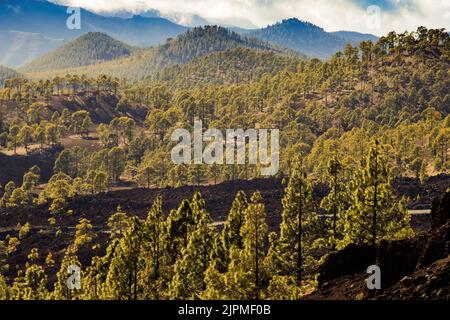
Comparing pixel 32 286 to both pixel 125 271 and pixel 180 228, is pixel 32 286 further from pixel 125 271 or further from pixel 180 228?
pixel 180 228

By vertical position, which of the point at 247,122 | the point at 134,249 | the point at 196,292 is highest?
the point at 247,122

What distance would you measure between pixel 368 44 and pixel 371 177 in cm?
16135

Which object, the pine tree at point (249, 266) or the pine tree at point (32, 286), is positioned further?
the pine tree at point (32, 286)

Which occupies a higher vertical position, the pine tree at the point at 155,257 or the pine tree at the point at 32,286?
the pine tree at the point at 155,257

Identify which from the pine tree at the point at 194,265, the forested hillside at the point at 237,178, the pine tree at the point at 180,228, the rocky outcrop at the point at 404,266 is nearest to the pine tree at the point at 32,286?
the forested hillside at the point at 237,178

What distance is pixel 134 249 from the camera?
1458 inches

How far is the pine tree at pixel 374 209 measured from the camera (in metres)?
37.5

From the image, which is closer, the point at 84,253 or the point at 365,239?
the point at 365,239

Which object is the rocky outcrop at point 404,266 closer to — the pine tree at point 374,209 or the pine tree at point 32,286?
the pine tree at point 374,209

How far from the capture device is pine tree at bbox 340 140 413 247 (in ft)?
123

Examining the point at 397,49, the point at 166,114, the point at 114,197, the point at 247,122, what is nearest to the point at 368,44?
the point at 397,49

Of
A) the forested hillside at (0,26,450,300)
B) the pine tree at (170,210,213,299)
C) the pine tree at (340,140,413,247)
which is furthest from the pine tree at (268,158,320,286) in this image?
the pine tree at (170,210,213,299)

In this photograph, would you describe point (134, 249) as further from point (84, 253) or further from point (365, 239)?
point (84, 253)

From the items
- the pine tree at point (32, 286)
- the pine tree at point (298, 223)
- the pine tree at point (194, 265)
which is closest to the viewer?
the pine tree at point (194, 265)
